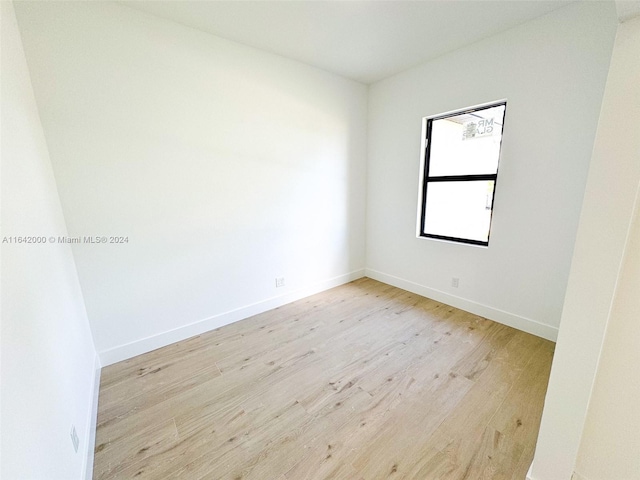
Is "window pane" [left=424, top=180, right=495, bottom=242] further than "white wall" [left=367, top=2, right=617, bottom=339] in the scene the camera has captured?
Yes

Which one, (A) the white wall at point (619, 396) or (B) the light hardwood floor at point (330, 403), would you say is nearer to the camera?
(A) the white wall at point (619, 396)

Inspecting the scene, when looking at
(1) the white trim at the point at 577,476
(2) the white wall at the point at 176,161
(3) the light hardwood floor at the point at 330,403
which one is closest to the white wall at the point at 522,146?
(3) the light hardwood floor at the point at 330,403

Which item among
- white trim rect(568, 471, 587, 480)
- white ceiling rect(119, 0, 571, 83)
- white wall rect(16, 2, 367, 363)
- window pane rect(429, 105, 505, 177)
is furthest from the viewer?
window pane rect(429, 105, 505, 177)

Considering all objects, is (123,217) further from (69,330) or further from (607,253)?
(607,253)

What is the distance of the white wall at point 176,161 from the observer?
5.96ft

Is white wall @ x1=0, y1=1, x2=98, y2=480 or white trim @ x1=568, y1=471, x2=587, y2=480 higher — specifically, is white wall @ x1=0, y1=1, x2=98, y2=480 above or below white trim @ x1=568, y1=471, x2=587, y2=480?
above

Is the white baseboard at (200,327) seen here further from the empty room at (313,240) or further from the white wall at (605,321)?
the white wall at (605,321)

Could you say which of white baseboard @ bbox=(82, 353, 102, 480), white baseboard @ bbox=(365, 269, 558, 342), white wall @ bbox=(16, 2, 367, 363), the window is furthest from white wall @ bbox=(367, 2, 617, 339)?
white baseboard @ bbox=(82, 353, 102, 480)

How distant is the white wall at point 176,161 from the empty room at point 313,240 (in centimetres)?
2

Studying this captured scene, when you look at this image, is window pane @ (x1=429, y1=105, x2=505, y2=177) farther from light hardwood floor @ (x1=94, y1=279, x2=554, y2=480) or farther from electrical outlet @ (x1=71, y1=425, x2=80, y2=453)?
electrical outlet @ (x1=71, y1=425, x2=80, y2=453)

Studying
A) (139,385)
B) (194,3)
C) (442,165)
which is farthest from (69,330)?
(442,165)

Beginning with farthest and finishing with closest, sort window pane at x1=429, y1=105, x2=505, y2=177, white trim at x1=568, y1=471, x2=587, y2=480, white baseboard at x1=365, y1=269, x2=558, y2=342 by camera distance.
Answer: window pane at x1=429, y1=105, x2=505, y2=177
white baseboard at x1=365, y1=269, x2=558, y2=342
white trim at x1=568, y1=471, x2=587, y2=480

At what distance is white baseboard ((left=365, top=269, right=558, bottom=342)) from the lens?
7.72 feet

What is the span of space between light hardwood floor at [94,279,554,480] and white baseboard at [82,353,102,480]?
0.10ft
